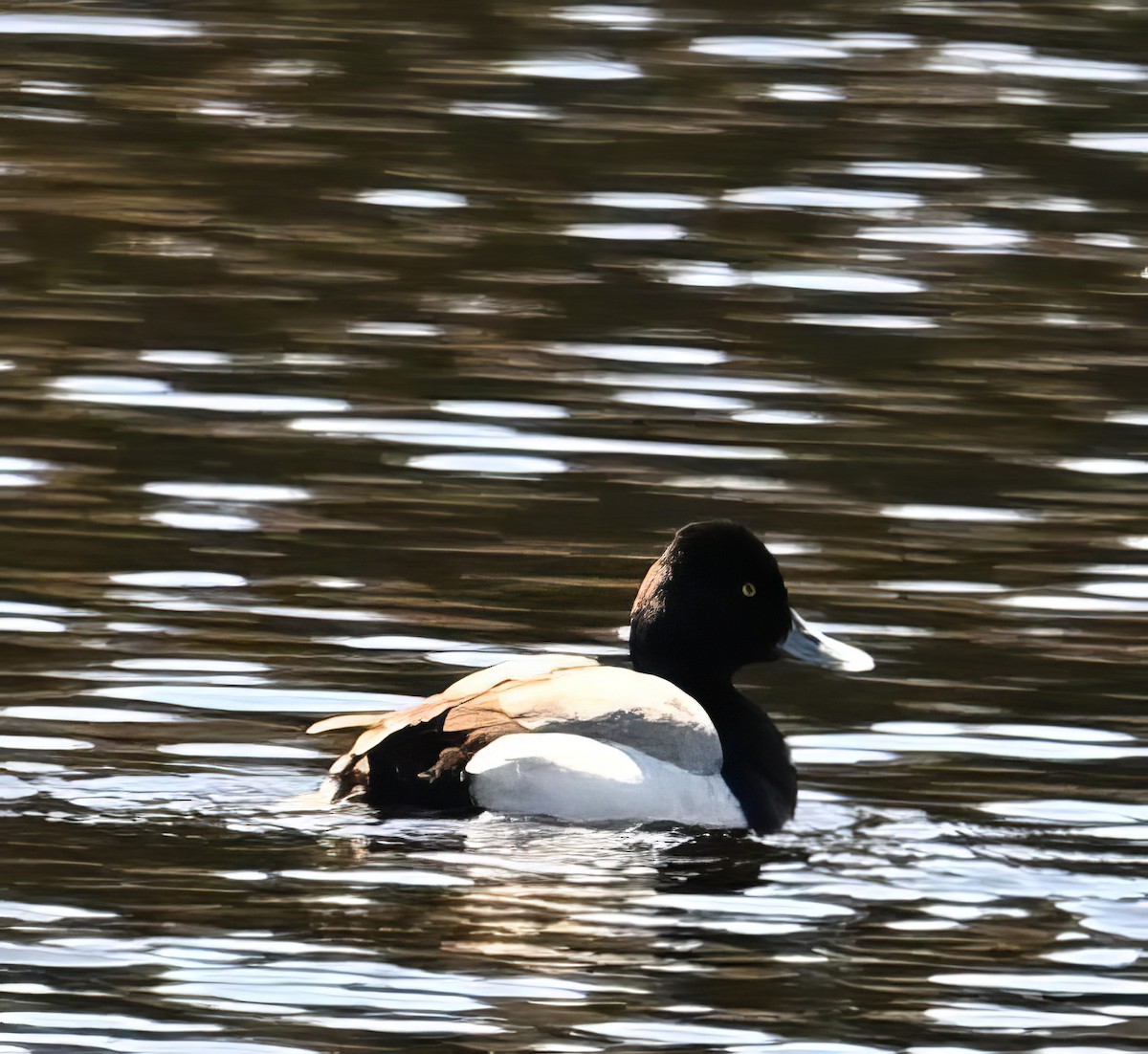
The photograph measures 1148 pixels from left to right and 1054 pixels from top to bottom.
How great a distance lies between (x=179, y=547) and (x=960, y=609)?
8.62 ft

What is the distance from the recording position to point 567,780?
6965mm

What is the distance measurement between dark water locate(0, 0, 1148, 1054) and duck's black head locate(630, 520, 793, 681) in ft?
1.35

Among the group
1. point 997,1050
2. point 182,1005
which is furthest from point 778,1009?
point 182,1005

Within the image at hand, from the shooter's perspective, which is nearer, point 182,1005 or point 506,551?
point 182,1005

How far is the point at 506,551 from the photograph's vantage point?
9578mm

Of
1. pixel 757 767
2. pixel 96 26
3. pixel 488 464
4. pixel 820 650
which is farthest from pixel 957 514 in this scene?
pixel 96 26

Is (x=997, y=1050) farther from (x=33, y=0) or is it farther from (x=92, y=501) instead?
(x=33, y=0)

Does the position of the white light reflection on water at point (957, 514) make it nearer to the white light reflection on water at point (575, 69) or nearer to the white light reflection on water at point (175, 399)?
the white light reflection on water at point (175, 399)

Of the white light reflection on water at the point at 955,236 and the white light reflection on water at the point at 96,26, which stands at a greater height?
the white light reflection on water at the point at 96,26

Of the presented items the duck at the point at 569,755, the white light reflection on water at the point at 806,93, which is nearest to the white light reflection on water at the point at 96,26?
the white light reflection on water at the point at 806,93

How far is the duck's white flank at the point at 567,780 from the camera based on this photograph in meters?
6.94

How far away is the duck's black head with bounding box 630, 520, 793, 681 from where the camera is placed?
7785mm

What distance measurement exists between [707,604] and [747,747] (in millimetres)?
525

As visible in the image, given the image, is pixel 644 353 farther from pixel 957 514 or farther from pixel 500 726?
pixel 500 726
